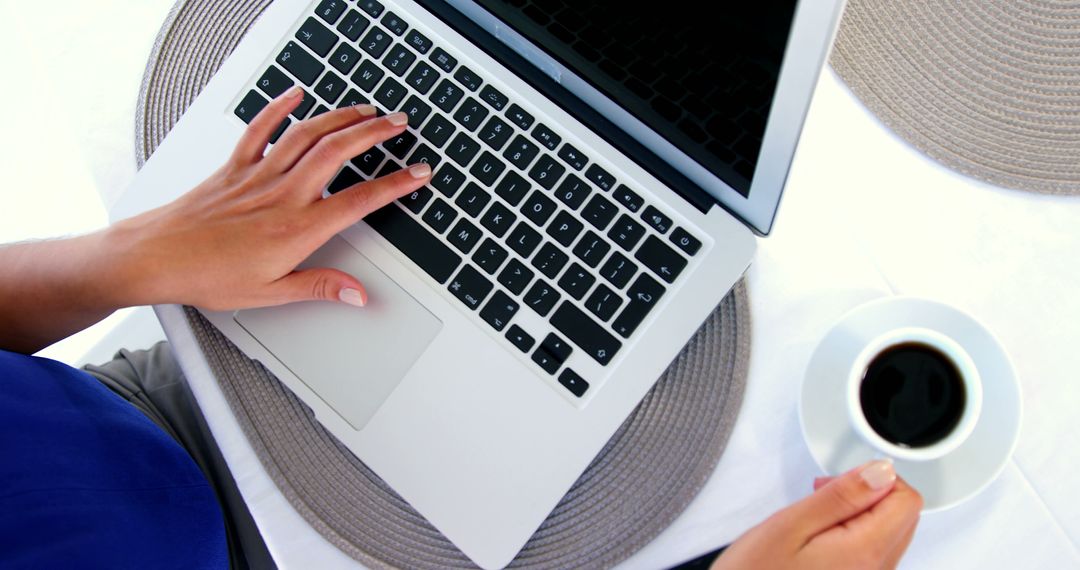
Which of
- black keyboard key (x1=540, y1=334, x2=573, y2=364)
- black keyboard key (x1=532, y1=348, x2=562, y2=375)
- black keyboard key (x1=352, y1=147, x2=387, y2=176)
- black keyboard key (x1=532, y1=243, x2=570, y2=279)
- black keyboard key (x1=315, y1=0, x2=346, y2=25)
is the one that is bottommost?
black keyboard key (x1=532, y1=348, x2=562, y2=375)

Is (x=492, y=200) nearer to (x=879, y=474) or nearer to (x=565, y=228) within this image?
(x=565, y=228)

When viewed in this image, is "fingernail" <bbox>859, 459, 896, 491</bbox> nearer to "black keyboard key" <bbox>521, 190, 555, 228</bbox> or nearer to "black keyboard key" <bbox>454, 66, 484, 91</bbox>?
"black keyboard key" <bbox>521, 190, 555, 228</bbox>

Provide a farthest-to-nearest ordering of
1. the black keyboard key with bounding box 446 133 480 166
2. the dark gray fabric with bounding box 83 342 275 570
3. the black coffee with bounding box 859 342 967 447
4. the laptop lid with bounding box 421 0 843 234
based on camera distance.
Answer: the dark gray fabric with bounding box 83 342 275 570, the black keyboard key with bounding box 446 133 480 166, the black coffee with bounding box 859 342 967 447, the laptop lid with bounding box 421 0 843 234

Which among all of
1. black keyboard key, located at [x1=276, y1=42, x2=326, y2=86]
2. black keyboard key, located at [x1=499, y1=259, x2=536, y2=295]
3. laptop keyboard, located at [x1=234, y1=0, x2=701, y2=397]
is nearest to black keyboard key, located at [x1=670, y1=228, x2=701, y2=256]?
laptop keyboard, located at [x1=234, y1=0, x2=701, y2=397]

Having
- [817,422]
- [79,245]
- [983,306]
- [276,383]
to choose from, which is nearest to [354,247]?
[276,383]

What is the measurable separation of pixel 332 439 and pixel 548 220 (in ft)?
0.74

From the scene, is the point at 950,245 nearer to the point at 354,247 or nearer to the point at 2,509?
the point at 354,247

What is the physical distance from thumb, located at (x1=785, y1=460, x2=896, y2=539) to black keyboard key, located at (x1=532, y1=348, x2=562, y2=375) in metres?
0.17

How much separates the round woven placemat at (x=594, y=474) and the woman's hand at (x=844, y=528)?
0.29 ft

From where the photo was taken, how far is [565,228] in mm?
584

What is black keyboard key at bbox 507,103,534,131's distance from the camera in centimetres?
61

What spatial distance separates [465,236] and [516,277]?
0.17 ft

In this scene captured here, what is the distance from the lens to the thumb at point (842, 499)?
476 millimetres

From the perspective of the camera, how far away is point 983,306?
58cm
